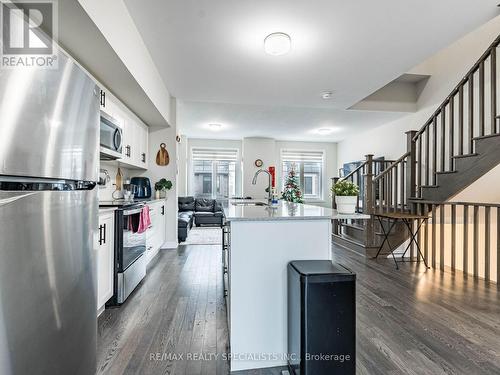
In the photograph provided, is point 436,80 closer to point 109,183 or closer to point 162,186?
point 162,186

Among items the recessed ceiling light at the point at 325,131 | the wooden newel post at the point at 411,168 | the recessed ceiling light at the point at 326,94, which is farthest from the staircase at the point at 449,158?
the recessed ceiling light at the point at 325,131

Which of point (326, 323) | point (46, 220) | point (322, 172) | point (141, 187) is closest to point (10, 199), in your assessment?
point (46, 220)

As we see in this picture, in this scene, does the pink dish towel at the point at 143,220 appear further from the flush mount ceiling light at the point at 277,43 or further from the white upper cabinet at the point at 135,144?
the flush mount ceiling light at the point at 277,43

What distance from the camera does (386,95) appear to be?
5266 millimetres

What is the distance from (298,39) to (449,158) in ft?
9.48

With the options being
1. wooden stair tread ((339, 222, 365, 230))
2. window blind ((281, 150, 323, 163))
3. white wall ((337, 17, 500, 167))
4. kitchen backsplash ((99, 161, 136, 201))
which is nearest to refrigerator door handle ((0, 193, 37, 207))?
kitchen backsplash ((99, 161, 136, 201))

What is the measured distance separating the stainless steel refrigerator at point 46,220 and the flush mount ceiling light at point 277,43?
190 cm

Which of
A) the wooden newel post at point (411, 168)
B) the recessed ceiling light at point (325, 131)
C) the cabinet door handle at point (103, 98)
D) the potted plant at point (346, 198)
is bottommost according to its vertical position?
the potted plant at point (346, 198)

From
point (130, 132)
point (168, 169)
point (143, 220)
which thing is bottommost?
point (143, 220)

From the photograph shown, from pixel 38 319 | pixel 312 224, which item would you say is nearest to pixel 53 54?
pixel 38 319

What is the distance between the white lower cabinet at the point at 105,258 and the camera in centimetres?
223

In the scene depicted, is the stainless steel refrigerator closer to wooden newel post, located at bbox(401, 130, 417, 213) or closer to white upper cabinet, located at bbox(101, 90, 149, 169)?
white upper cabinet, located at bbox(101, 90, 149, 169)

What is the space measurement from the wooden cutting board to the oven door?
190 centimetres

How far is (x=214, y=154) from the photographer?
27.8 feet
